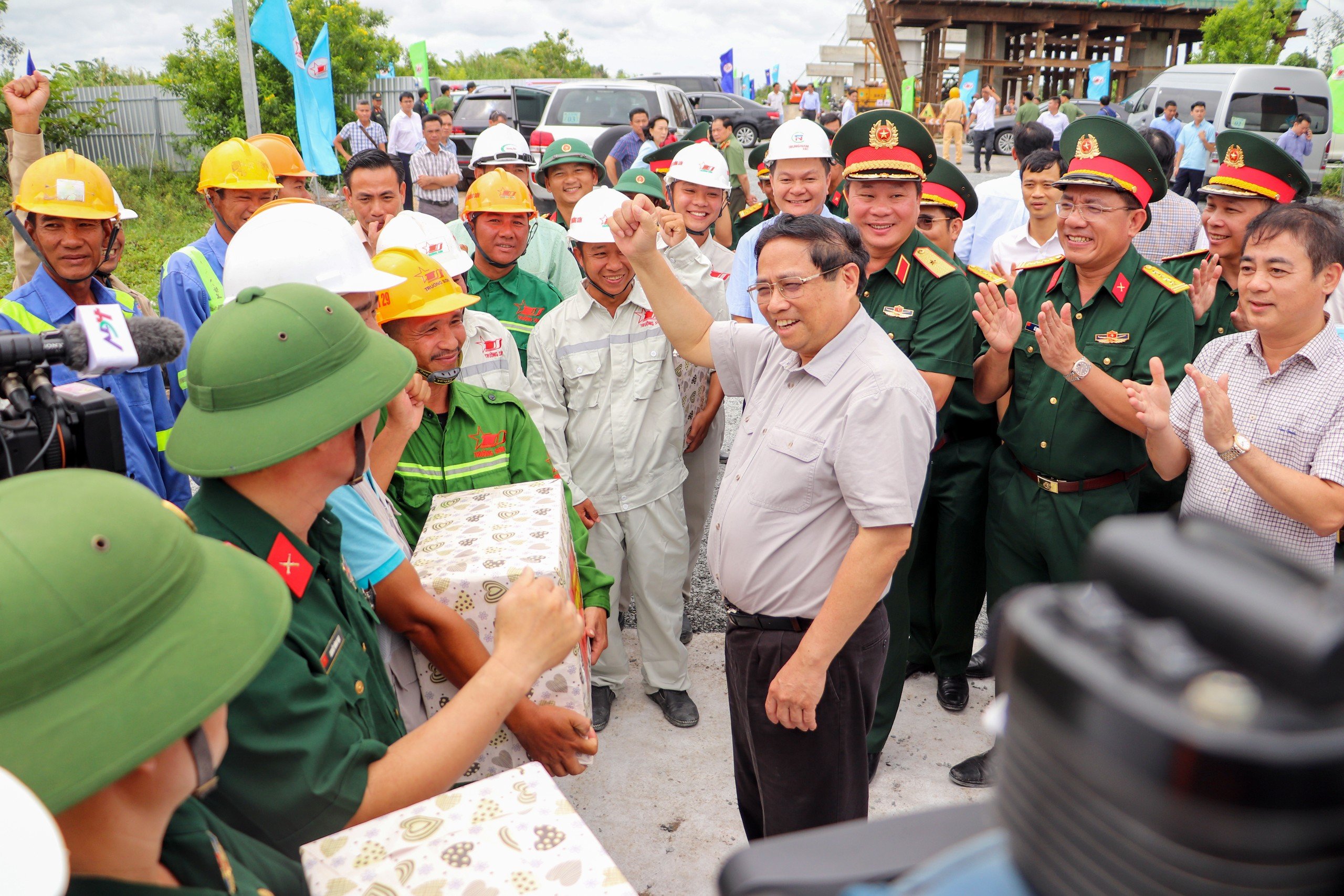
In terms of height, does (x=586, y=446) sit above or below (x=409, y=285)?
below

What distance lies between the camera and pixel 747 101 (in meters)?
21.0

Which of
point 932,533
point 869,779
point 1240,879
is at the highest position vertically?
point 1240,879

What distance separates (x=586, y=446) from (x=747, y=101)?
19.1 metres

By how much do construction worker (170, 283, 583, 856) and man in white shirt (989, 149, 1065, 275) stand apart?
3.77 metres

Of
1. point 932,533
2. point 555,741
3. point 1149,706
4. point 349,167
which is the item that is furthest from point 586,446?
point 1149,706

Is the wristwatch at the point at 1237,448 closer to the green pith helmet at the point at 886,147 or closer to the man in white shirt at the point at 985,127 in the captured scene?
the green pith helmet at the point at 886,147

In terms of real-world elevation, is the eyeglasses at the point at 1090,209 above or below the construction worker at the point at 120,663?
above

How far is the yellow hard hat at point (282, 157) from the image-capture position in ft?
18.5

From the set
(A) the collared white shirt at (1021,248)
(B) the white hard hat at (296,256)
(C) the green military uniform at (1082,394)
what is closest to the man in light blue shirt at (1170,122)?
(A) the collared white shirt at (1021,248)

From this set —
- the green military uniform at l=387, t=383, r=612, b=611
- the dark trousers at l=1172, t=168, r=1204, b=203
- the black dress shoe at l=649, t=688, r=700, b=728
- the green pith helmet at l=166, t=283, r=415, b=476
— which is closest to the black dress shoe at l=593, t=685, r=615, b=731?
the black dress shoe at l=649, t=688, r=700, b=728

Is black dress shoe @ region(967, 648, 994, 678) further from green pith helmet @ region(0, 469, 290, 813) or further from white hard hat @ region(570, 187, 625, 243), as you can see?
green pith helmet @ region(0, 469, 290, 813)

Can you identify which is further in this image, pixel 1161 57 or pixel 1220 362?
pixel 1161 57

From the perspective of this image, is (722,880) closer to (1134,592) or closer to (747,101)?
(1134,592)

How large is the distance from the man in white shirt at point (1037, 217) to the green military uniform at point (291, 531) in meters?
3.82
